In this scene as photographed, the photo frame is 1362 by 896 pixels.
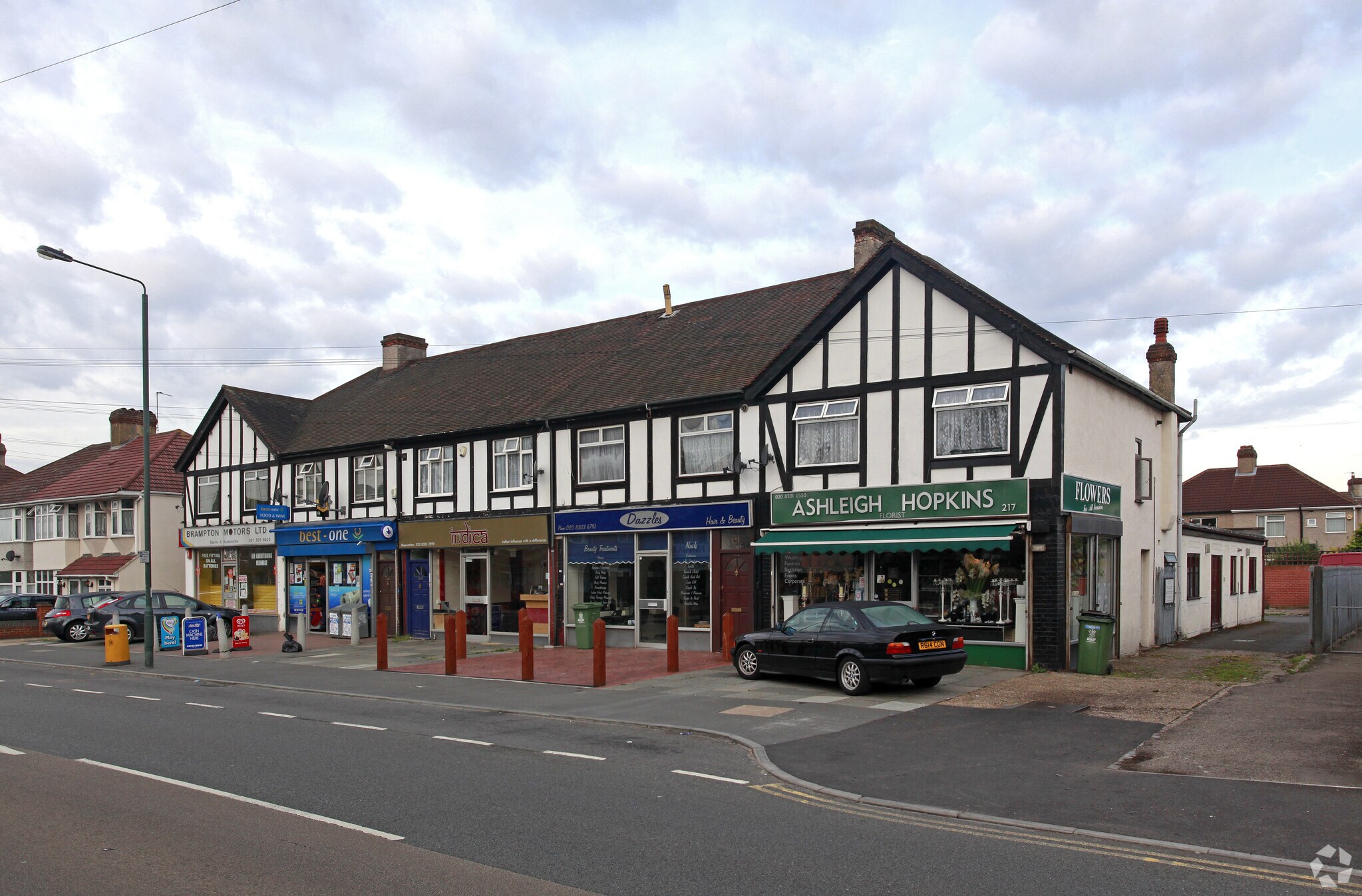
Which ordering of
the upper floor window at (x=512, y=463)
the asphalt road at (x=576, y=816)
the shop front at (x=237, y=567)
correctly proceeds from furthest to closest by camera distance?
1. the shop front at (x=237, y=567)
2. the upper floor window at (x=512, y=463)
3. the asphalt road at (x=576, y=816)

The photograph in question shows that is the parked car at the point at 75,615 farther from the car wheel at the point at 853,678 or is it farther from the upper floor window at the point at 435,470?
the car wheel at the point at 853,678

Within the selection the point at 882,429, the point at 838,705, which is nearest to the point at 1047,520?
the point at 882,429

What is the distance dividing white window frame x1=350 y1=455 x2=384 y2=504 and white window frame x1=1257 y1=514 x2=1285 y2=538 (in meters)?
47.2

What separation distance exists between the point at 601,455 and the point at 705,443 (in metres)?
3.08

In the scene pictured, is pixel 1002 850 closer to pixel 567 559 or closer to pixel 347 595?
pixel 567 559

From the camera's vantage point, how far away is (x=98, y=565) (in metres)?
42.2

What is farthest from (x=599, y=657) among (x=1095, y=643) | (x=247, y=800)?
(x=247, y=800)

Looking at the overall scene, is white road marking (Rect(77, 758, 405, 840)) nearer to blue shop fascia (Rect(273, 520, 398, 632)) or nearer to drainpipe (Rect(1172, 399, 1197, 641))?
blue shop fascia (Rect(273, 520, 398, 632))

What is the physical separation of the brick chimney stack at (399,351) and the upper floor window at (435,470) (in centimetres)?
839

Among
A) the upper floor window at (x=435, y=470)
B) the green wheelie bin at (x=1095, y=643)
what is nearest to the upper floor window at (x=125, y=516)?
the upper floor window at (x=435, y=470)

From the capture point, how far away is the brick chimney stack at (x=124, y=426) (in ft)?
158

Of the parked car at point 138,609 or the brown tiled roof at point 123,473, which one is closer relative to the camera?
the parked car at point 138,609

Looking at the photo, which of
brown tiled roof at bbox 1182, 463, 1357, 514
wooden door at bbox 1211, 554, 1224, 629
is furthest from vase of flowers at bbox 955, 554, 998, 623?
brown tiled roof at bbox 1182, 463, 1357, 514

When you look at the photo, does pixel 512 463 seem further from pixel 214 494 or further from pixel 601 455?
pixel 214 494
